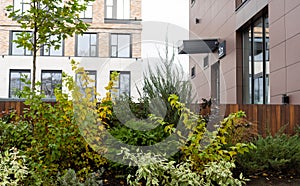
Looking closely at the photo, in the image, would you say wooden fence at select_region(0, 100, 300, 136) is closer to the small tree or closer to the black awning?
the small tree

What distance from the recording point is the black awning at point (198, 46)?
50.9 ft

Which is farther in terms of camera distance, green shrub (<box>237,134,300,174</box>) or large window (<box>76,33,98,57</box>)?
large window (<box>76,33,98,57</box>)

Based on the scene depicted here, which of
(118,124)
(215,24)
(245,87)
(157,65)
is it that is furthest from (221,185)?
(215,24)

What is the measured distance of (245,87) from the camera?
12.8 m

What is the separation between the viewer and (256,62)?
11.8 metres

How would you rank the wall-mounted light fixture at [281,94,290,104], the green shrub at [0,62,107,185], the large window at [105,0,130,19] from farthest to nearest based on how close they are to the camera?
1. the large window at [105,0,130,19]
2. the wall-mounted light fixture at [281,94,290,104]
3. the green shrub at [0,62,107,185]

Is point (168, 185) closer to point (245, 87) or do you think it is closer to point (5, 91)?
point (245, 87)

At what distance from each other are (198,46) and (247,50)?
3731mm

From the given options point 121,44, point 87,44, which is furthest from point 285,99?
point 87,44

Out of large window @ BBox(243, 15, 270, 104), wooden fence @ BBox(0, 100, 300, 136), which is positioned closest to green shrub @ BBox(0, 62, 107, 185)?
wooden fence @ BBox(0, 100, 300, 136)

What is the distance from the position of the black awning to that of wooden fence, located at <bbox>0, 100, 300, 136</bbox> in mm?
7346

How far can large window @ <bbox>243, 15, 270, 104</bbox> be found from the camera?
11047 mm

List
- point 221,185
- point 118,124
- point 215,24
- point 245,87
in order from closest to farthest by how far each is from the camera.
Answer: point 221,185 → point 118,124 → point 245,87 → point 215,24

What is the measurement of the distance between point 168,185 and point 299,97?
4.90 meters
